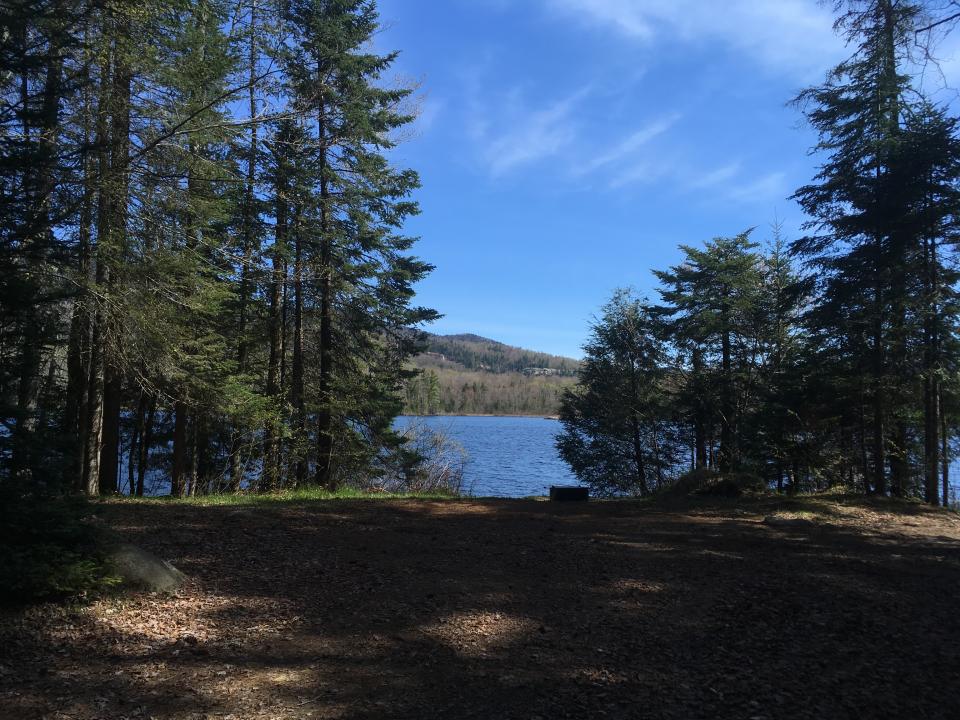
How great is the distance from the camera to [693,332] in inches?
803

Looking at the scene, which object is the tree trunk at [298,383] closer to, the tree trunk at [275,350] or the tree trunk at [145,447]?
the tree trunk at [275,350]

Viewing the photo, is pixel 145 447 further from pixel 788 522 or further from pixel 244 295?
pixel 788 522

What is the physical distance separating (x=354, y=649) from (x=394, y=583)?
1458mm

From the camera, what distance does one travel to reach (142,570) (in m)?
4.68

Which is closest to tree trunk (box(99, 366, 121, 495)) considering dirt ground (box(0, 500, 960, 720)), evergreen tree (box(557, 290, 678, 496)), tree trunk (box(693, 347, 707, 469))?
dirt ground (box(0, 500, 960, 720))

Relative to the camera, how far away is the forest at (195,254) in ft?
18.9

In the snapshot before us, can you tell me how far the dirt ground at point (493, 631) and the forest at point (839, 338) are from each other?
18.3 ft

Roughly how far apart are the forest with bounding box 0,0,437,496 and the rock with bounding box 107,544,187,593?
2.37 ft

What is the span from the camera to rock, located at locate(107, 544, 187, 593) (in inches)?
179

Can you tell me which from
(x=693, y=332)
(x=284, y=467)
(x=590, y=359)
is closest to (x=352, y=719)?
(x=284, y=467)

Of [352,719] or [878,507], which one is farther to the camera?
[878,507]

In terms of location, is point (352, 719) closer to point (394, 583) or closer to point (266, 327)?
point (394, 583)

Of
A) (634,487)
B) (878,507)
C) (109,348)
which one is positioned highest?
(109,348)

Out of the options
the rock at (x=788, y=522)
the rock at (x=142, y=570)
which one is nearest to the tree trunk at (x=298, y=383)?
the rock at (x=142, y=570)
